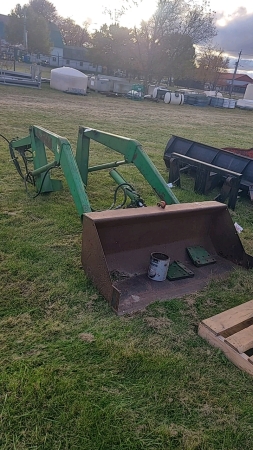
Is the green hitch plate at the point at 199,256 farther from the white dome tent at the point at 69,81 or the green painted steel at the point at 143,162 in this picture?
the white dome tent at the point at 69,81

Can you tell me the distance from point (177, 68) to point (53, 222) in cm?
3723

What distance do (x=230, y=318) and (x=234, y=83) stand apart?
73.2 metres

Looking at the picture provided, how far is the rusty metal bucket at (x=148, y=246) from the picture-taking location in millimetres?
2803

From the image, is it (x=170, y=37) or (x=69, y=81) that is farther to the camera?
(x=170, y=37)

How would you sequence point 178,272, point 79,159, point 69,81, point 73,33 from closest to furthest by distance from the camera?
point 178,272, point 79,159, point 69,81, point 73,33

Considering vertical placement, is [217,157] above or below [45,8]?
below

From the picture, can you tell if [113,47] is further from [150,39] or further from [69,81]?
[69,81]

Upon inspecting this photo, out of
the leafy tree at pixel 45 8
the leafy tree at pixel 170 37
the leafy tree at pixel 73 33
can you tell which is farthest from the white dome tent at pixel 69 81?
the leafy tree at pixel 73 33

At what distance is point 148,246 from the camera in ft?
10.8

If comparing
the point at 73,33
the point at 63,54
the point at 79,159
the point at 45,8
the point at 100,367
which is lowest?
the point at 100,367

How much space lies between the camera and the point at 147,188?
5676mm

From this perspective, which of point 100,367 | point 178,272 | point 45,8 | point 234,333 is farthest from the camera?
point 45,8

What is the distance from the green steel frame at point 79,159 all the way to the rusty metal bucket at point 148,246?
31cm

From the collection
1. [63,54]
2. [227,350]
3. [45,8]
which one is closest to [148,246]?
[227,350]
